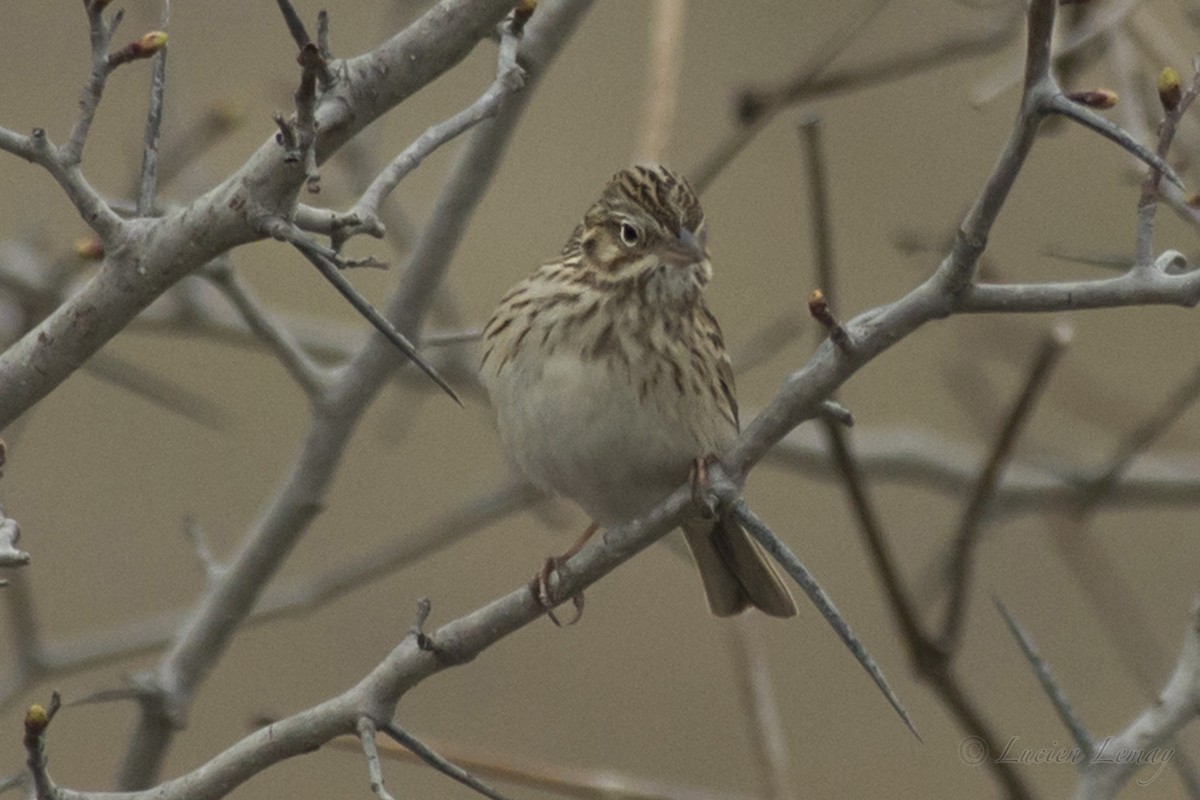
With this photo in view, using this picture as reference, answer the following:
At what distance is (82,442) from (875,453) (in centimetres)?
470

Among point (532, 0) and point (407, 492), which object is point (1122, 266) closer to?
point (532, 0)

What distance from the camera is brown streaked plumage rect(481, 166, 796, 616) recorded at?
362 cm

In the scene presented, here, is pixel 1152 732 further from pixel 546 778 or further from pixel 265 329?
pixel 265 329

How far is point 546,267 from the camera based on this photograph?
404cm

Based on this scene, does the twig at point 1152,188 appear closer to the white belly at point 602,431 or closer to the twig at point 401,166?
the twig at point 401,166

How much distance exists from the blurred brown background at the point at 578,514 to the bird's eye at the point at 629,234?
3.10m

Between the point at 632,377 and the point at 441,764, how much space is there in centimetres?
138

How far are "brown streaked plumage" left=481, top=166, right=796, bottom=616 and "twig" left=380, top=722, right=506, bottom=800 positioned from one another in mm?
1188

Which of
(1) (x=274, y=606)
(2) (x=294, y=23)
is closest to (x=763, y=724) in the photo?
(1) (x=274, y=606)

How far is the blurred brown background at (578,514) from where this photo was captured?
7441 millimetres

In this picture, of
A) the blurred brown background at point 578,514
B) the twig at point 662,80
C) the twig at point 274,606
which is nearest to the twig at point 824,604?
the twig at point 662,80

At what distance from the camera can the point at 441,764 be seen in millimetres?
2412

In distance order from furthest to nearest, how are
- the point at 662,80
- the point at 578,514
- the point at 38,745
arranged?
the point at 578,514, the point at 662,80, the point at 38,745

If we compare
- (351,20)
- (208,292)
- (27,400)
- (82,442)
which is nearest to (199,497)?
(82,442)
